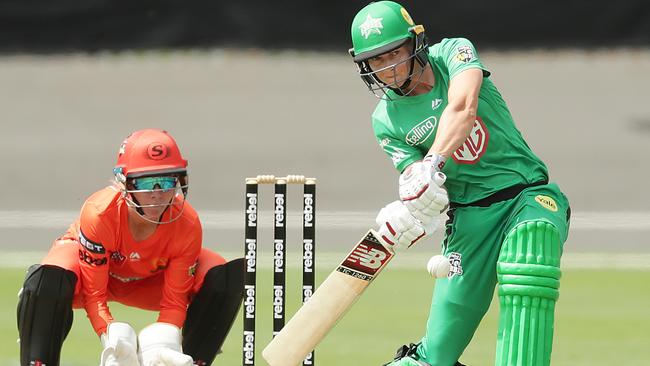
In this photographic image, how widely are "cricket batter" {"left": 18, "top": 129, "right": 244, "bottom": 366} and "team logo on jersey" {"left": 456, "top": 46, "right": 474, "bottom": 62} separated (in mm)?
1059

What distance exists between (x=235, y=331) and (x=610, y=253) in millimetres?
3589

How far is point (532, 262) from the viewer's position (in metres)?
3.95

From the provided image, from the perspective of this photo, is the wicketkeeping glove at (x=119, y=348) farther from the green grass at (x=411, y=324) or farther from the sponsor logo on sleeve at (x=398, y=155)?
the green grass at (x=411, y=324)

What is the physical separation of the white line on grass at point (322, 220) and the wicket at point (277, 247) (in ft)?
16.8

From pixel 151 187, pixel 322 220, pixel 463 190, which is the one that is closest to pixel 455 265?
pixel 463 190

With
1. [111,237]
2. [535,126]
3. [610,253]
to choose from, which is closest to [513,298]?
[111,237]

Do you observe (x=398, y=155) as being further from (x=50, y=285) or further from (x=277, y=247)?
(x=50, y=285)

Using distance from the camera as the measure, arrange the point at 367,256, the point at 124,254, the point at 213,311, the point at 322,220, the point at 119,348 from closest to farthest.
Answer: the point at 367,256 < the point at 119,348 < the point at 124,254 < the point at 213,311 < the point at 322,220

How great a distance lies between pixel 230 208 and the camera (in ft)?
35.6

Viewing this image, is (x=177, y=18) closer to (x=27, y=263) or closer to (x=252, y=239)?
(x=27, y=263)

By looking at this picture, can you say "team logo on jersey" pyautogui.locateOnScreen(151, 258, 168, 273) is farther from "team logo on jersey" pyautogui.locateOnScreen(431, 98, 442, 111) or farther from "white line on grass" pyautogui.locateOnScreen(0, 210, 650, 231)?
"white line on grass" pyautogui.locateOnScreen(0, 210, 650, 231)

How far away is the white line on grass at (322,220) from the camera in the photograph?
10.0 metres

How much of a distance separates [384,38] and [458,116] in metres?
0.38

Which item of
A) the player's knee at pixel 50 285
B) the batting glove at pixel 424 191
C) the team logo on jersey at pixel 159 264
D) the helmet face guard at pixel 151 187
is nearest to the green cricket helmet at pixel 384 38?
the batting glove at pixel 424 191
